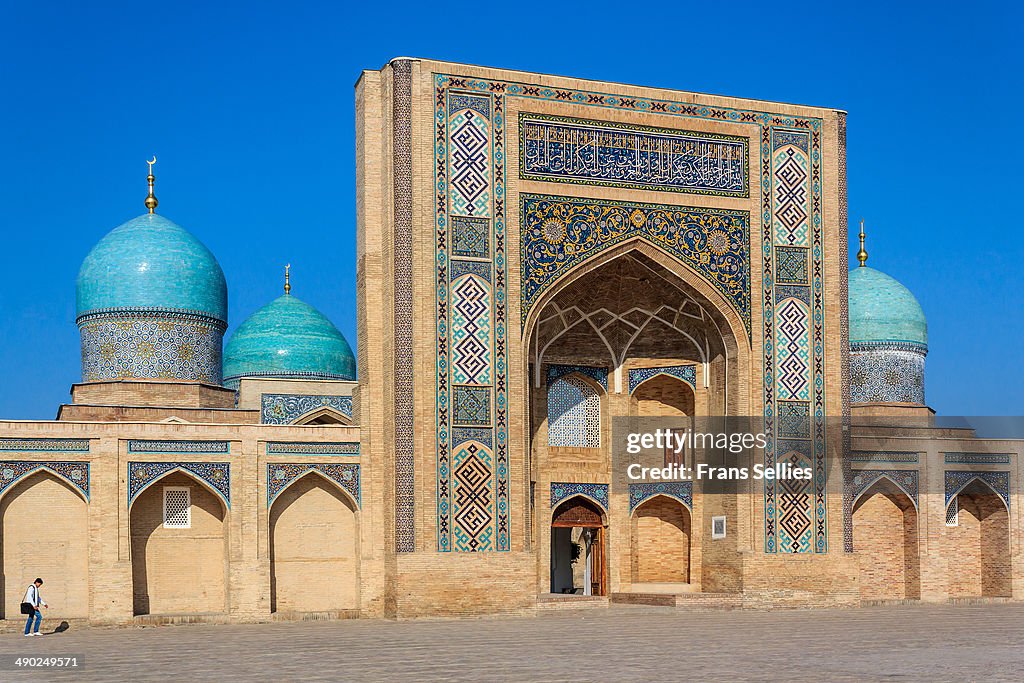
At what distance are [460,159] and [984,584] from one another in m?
8.27

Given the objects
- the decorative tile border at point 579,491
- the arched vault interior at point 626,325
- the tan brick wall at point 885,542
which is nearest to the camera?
the arched vault interior at point 626,325

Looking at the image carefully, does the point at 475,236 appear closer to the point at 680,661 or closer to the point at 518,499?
the point at 518,499

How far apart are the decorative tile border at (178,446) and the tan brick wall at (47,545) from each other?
0.72m

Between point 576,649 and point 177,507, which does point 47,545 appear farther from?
point 576,649

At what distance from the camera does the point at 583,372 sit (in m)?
15.7

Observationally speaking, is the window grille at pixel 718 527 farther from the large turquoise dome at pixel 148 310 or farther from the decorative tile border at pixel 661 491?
the large turquoise dome at pixel 148 310

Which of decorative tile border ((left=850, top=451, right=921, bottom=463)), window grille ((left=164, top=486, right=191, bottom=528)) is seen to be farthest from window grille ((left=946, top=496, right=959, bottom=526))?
window grille ((left=164, top=486, right=191, bottom=528))

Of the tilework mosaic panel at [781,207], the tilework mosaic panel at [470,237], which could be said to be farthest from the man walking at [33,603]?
the tilework mosaic panel at [781,207]

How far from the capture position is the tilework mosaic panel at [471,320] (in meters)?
13.1

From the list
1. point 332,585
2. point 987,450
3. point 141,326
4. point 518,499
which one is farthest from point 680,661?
point 141,326

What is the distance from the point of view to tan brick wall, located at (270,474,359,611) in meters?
13.4

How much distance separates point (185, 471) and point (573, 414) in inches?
188

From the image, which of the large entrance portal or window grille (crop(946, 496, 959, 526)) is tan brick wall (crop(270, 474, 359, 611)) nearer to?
the large entrance portal

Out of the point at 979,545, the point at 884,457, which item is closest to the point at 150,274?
the point at 884,457
